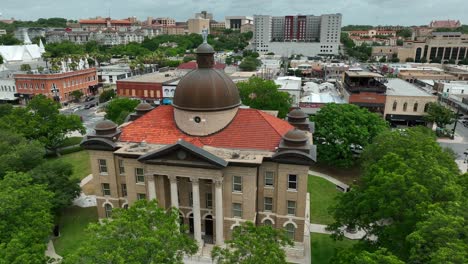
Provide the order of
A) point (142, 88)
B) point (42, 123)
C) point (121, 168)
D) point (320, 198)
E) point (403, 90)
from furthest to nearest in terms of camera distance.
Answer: point (142, 88) < point (403, 90) < point (42, 123) < point (320, 198) < point (121, 168)

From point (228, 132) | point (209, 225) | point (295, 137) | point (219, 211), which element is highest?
point (295, 137)

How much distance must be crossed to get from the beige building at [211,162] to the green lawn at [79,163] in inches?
729

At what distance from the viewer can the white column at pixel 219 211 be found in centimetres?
3288

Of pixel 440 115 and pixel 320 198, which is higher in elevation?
pixel 440 115

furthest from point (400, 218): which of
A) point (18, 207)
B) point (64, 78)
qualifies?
point (64, 78)

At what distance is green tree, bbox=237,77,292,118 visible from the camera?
230 feet

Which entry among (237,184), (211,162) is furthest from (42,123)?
(237,184)

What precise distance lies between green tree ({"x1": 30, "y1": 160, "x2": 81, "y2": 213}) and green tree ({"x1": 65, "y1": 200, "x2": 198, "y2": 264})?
19.3 m

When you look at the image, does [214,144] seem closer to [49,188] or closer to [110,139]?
[110,139]

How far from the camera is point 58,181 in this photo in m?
40.4

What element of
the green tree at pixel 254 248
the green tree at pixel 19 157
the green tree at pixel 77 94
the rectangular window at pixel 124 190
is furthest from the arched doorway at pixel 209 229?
the green tree at pixel 77 94

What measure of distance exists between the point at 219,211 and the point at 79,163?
36.5 metres

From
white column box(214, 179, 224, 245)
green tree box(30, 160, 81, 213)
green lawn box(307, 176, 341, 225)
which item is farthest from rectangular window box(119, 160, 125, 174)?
green lawn box(307, 176, 341, 225)

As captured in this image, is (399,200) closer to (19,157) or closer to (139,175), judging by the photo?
(139,175)
